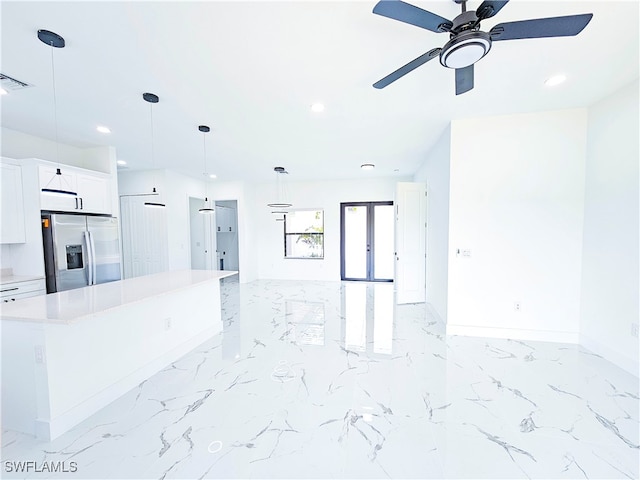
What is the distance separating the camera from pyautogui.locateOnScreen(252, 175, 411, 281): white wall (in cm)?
700

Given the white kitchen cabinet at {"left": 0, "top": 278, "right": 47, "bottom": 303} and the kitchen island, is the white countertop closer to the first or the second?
the kitchen island

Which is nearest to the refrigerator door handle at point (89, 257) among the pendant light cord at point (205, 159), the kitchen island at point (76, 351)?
the kitchen island at point (76, 351)

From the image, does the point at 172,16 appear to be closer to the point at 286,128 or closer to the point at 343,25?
the point at 343,25

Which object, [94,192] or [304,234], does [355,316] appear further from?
[94,192]

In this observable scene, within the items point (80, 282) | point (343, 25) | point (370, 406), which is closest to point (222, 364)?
point (370, 406)

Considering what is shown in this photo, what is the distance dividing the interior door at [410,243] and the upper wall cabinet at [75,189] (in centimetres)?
476

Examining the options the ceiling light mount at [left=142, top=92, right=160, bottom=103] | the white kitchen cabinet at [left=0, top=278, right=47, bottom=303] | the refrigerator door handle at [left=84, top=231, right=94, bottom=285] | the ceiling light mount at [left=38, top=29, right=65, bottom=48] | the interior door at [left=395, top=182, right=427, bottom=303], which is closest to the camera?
the ceiling light mount at [left=38, top=29, right=65, bottom=48]

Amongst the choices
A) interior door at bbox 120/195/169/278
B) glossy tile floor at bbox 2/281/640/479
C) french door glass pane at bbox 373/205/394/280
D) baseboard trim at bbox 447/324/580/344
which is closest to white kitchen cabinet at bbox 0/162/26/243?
interior door at bbox 120/195/169/278

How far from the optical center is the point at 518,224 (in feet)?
10.7

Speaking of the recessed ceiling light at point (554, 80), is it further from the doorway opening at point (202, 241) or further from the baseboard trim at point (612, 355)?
the doorway opening at point (202, 241)

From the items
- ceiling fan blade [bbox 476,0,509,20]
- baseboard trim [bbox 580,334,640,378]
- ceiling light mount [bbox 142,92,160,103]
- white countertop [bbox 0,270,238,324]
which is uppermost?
ceiling light mount [bbox 142,92,160,103]

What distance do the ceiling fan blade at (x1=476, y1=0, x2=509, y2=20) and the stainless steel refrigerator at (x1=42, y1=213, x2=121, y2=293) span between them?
187 inches

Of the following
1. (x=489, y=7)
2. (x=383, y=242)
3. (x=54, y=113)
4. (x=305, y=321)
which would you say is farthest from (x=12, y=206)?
(x=383, y=242)

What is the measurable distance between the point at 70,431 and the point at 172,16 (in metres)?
2.76
